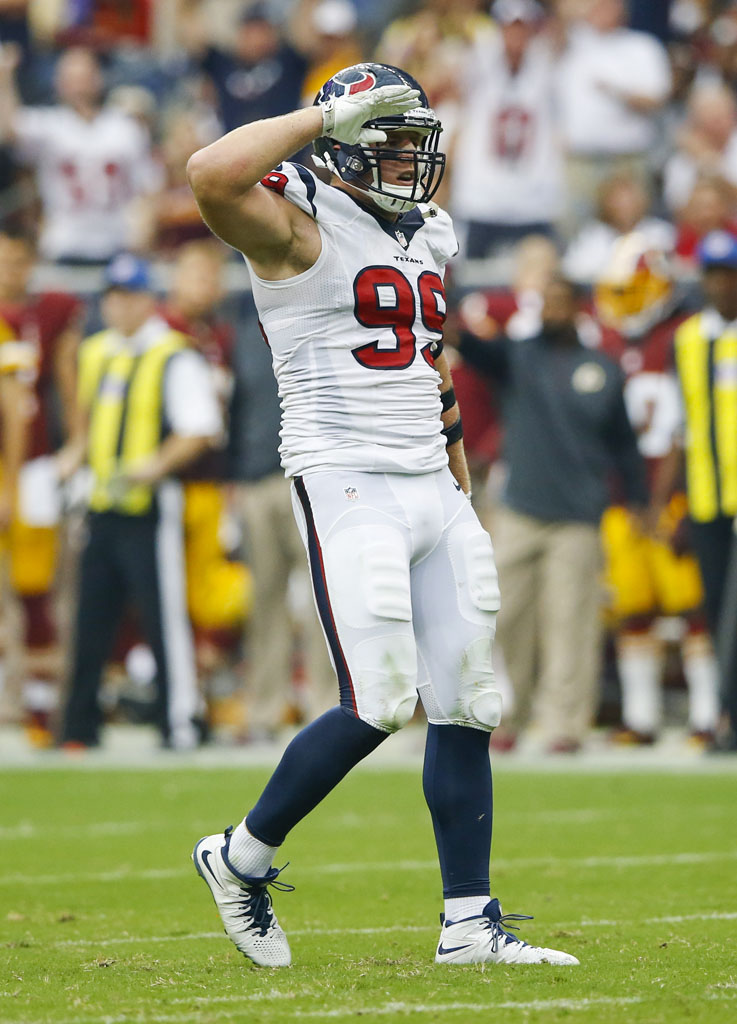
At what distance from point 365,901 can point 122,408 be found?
16.1 feet

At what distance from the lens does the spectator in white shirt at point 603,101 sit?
12898 millimetres

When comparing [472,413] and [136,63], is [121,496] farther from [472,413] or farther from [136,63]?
[136,63]

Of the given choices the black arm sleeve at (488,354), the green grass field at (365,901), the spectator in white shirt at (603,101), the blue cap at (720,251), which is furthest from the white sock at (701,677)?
the spectator in white shirt at (603,101)

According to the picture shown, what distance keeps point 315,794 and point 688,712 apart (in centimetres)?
702

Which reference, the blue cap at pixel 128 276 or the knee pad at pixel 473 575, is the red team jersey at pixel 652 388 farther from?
the knee pad at pixel 473 575

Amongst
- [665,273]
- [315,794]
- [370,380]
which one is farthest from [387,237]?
[665,273]

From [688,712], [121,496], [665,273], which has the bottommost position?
[688,712]

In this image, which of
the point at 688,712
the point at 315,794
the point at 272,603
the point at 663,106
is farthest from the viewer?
the point at 663,106

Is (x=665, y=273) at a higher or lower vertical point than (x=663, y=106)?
A: lower

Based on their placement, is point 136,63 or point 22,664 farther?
point 136,63

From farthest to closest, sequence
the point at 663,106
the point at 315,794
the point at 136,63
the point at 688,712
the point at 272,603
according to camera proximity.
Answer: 1. the point at 136,63
2. the point at 663,106
3. the point at 688,712
4. the point at 272,603
5. the point at 315,794

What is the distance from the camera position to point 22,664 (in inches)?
420

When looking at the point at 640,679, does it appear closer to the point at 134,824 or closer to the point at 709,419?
the point at 709,419

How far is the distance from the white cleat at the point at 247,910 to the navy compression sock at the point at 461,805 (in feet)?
1.35
